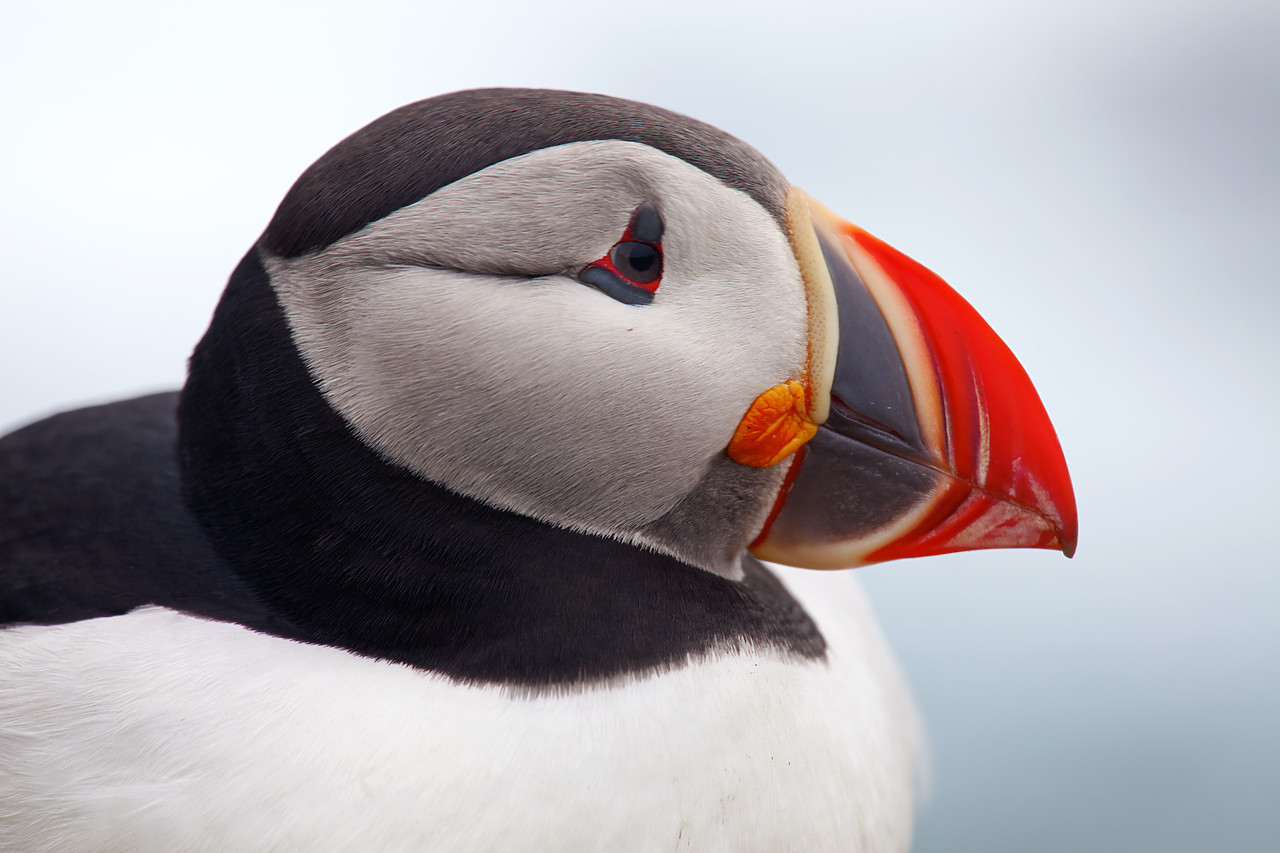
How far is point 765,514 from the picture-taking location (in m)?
1.12

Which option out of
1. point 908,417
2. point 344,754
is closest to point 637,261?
point 908,417

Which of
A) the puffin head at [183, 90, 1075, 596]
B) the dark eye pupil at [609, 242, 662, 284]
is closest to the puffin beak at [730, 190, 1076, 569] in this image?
the puffin head at [183, 90, 1075, 596]

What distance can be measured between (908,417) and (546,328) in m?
0.39

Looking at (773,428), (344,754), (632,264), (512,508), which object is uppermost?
(632,264)

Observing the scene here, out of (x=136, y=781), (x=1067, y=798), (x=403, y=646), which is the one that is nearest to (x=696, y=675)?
(x=403, y=646)

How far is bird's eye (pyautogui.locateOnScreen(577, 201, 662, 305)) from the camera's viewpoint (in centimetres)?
98

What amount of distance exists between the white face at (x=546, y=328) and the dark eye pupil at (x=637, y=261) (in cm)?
1

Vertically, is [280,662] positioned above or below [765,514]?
below

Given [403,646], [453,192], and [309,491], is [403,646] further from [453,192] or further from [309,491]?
[453,192]

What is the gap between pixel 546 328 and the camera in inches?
37.7

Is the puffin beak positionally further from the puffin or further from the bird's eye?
the bird's eye

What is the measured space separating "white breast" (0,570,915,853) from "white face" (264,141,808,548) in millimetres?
218

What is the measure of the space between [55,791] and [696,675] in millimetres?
604

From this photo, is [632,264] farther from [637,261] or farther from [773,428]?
[773,428]
